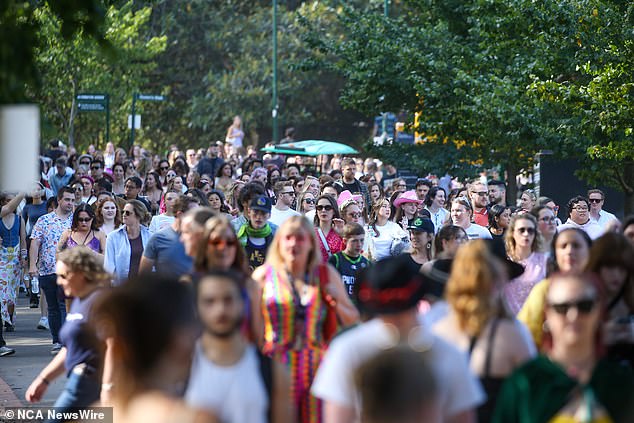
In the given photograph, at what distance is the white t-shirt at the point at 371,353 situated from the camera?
206 inches

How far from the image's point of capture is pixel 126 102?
43.8 m

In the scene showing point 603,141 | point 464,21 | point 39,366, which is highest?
point 464,21

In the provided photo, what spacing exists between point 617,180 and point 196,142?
33842mm

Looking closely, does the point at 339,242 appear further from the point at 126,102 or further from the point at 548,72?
the point at 126,102

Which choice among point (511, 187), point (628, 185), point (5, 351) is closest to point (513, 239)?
point (5, 351)

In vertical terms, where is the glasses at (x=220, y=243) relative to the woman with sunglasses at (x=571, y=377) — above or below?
above

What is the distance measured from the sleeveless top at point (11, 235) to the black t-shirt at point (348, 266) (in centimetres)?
608

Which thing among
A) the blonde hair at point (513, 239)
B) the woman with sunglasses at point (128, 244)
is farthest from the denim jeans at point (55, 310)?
the blonde hair at point (513, 239)

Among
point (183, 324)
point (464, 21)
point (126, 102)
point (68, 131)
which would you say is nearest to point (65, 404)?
point (183, 324)

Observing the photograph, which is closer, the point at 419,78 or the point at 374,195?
the point at 374,195

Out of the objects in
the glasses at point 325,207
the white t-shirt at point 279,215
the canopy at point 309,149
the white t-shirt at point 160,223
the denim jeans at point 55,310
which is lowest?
the denim jeans at point 55,310

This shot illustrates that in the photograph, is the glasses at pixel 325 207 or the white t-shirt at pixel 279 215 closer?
the glasses at pixel 325 207

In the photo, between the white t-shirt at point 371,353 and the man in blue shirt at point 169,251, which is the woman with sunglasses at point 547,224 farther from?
the white t-shirt at point 371,353

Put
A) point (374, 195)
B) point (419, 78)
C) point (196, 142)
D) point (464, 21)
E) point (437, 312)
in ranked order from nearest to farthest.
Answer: point (437, 312) < point (374, 195) < point (419, 78) < point (464, 21) < point (196, 142)
